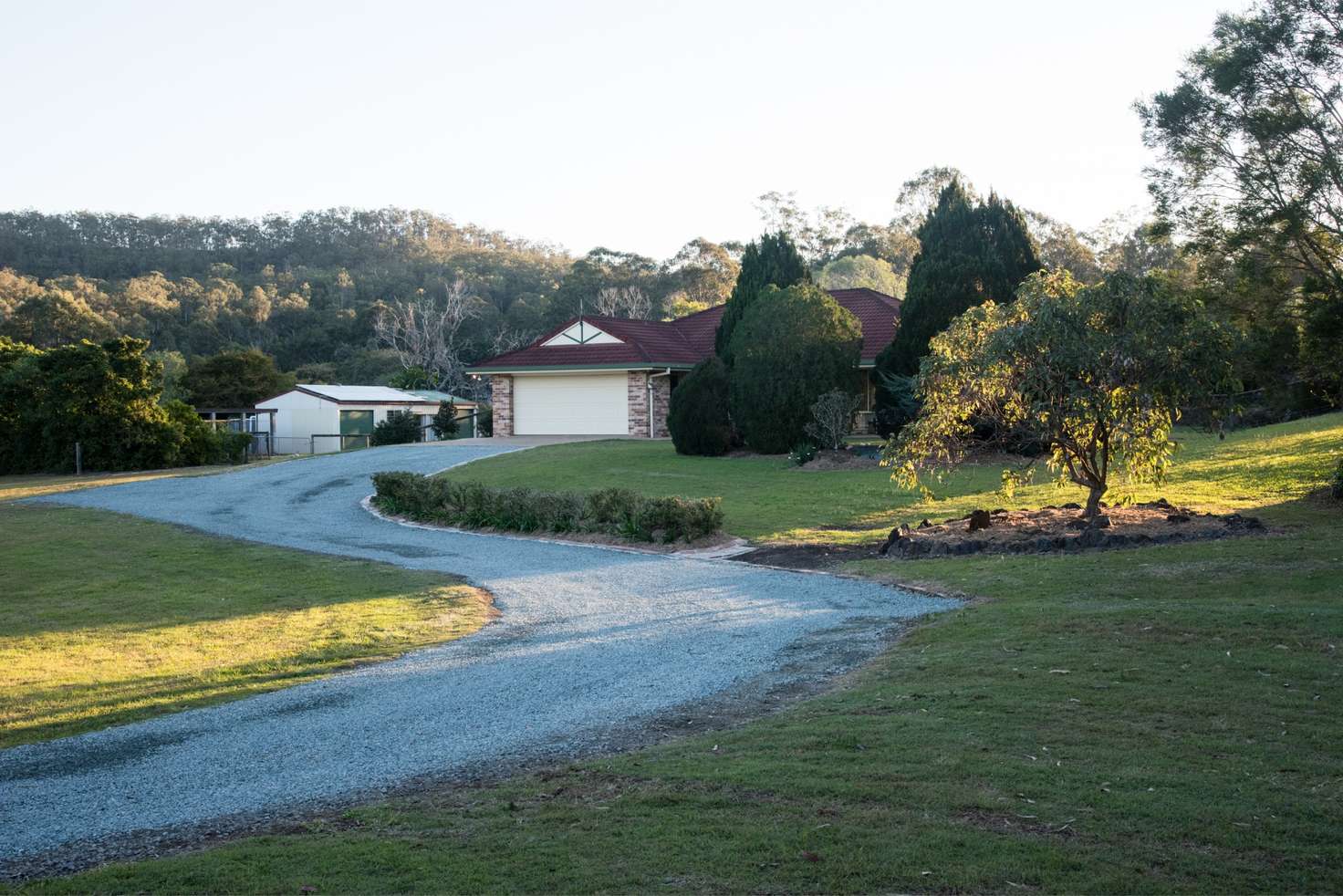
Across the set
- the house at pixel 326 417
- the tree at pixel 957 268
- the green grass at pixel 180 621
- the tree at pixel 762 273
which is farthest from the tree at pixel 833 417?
the house at pixel 326 417

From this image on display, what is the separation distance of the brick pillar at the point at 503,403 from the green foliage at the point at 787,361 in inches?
498

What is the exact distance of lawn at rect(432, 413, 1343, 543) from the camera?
60.7 feet

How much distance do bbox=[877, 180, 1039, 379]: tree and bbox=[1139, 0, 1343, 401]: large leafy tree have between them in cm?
838

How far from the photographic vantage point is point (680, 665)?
909 cm

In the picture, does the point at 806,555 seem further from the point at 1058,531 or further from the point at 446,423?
the point at 446,423

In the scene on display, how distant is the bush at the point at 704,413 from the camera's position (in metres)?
29.3

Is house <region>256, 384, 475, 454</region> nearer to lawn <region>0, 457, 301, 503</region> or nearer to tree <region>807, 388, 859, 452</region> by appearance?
lawn <region>0, 457, 301, 503</region>

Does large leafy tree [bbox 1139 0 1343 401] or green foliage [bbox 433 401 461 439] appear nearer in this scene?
large leafy tree [bbox 1139 0 1343 401]

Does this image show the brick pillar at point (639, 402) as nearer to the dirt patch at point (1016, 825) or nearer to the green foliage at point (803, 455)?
the green foliage at point (803, 455)

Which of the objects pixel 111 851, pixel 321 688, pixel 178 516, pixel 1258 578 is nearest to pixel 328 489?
pixel 178 516

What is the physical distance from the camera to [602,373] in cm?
3791

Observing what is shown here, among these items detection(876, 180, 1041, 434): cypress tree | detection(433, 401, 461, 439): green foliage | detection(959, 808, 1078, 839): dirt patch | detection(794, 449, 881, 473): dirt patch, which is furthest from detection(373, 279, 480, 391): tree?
detection(959, 808, 1078, 839): dirt patch

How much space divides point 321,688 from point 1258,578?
9.19m

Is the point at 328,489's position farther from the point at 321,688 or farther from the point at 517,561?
the point at 321,688
